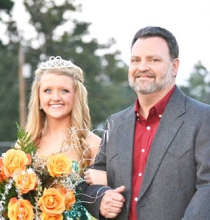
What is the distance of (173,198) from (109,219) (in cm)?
61

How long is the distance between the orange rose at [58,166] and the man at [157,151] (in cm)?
38

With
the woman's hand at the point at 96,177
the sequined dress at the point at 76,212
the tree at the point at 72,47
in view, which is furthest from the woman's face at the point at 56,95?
the tree at the point at 72,47

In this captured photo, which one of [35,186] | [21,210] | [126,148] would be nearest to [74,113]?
[126,148]

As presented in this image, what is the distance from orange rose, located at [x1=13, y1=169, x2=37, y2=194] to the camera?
400cm

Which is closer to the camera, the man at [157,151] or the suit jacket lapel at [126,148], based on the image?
the man at [157,151]

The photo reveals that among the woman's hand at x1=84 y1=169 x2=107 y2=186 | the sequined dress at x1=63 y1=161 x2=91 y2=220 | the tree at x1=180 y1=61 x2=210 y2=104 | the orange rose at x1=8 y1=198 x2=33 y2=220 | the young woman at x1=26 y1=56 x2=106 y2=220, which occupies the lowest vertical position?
the sequined dress at x1=63 y1=161 x2=91 y2=220

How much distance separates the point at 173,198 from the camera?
13.1 ft

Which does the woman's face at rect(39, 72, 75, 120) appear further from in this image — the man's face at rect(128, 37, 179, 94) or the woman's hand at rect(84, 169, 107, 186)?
the man's face at rect(128, 37, 179, 94)

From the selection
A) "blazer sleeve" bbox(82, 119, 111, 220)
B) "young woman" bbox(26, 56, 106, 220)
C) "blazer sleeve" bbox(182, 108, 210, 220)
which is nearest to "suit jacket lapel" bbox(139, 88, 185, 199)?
"blazer sleeve" bbox(182, 108, 210, 220)

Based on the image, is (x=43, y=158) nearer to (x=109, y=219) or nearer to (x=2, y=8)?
(x=109, y=219)

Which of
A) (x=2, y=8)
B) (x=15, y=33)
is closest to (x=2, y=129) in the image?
(x=15, y=33)

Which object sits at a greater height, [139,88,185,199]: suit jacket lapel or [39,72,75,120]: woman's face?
[39,72,75,120]: woman's face

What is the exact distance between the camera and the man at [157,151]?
394 cm

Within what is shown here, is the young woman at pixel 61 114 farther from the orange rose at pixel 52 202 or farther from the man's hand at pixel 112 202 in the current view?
the orange rose at pixel 52 202
